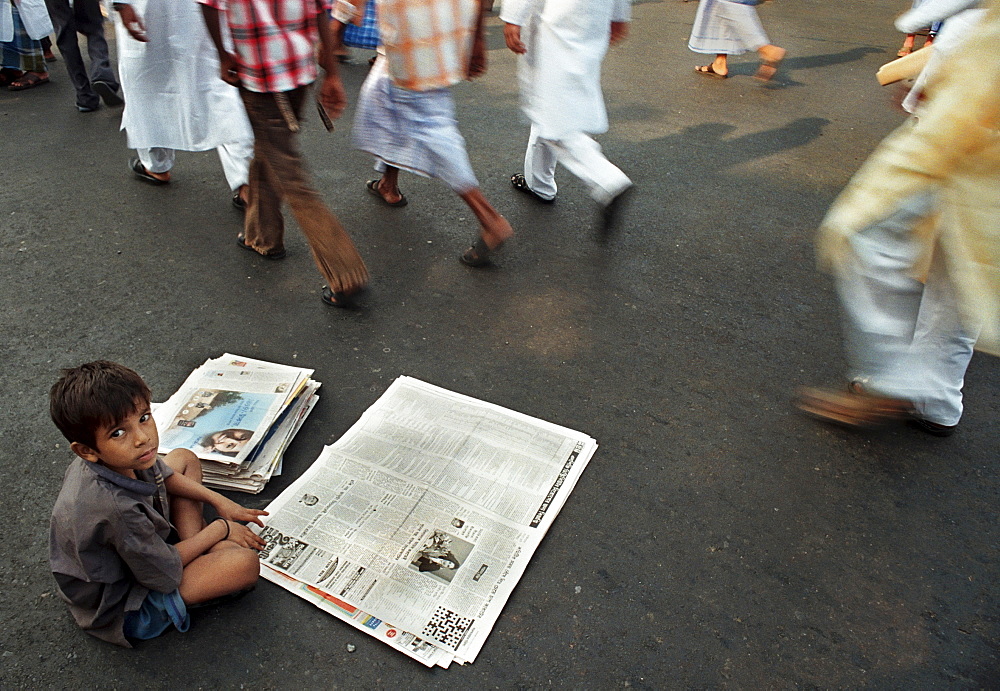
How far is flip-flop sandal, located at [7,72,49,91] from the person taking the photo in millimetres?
5062

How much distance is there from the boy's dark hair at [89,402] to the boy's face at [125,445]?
0.01m

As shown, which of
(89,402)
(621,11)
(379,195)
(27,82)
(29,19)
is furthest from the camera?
(27,82)

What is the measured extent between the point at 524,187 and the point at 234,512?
249 centimetres

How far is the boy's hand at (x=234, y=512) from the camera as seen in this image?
6.34ft

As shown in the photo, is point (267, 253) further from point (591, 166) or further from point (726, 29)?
point (726, 29)

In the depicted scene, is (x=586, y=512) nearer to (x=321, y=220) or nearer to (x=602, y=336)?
(x=602, y=336)

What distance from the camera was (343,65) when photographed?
18.7 ft

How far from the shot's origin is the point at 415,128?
3053 mm

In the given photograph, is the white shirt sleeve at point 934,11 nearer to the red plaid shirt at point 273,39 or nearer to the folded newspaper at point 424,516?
the folded newspaper at point 424,516

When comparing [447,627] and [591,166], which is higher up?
[591,166]

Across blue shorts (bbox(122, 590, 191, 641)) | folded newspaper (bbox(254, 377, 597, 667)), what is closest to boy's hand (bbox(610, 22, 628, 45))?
folded newspaper (bbox(254, 377, 597, 667))

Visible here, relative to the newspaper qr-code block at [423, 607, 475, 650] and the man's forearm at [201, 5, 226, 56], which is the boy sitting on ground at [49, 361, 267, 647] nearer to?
the newspaper qr-code block at [423, 607, 475, 650]

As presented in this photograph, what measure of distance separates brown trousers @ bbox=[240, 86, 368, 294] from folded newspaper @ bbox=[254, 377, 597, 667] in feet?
1.97

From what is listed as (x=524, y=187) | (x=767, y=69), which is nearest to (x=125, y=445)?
(x=524, y=187)
